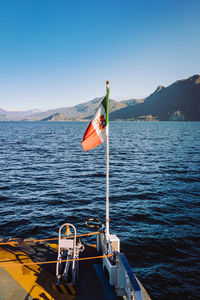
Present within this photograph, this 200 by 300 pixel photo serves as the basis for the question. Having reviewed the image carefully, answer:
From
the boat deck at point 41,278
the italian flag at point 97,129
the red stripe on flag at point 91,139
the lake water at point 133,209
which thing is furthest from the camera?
the lake water at point 133,209

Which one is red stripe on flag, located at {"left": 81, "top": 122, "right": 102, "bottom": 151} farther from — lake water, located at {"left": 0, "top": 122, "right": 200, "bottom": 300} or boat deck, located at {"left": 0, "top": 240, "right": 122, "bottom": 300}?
lake water, located at {"left": 0, "top": 122, "right": 200, "bottom": 300}

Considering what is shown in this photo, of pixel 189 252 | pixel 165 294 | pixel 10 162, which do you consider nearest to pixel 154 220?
Answer: pixel 189 252

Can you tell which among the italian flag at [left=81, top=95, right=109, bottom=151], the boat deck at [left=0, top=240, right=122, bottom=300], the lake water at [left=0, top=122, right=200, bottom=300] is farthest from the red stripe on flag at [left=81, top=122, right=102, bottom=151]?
the lake water at [left=0, top=122, right=200, bottom=300]

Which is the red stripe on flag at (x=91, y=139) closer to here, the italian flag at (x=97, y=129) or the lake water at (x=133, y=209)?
the italian flag at (x=97, y=129)

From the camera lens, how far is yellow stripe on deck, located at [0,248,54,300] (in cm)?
777

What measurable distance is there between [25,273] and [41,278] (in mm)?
779

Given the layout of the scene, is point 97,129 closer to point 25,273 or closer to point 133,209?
point 25,273

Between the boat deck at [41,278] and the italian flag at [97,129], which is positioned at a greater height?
the italian flag at [97,129]

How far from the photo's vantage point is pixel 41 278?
8609mm

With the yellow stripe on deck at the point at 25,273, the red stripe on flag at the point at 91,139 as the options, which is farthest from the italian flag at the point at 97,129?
the yellow stripe on deck at the point at 25,273

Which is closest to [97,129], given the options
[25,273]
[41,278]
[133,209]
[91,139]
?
[91,139]

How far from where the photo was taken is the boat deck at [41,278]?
305 inches

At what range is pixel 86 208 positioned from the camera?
67.4 ft

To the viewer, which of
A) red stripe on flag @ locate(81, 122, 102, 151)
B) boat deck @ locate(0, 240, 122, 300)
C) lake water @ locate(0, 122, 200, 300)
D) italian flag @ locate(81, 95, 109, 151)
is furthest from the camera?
lake water @ locate(0, 122, 200, 300)
